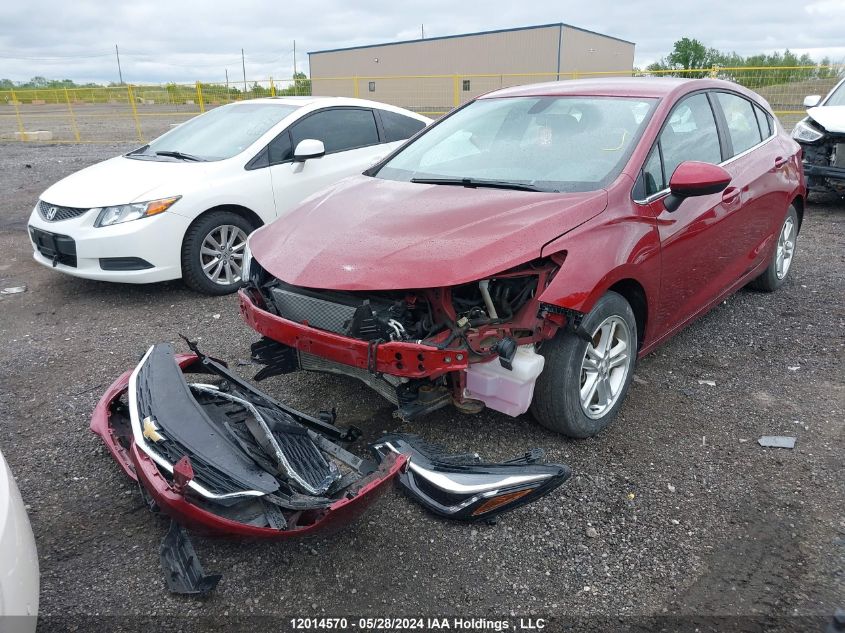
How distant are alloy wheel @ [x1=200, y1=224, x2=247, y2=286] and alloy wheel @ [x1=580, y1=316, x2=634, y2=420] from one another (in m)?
3.50

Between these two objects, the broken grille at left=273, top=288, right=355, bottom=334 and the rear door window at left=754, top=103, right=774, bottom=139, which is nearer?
the broken grille at left=273, top=288, right=355, bottom=334

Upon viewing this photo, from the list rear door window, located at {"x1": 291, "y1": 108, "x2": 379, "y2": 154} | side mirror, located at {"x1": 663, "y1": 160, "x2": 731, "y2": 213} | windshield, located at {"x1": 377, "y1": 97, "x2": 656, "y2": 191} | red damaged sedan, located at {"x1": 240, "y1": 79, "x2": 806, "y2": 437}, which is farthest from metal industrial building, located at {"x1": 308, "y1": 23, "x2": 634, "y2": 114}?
side mirror, located at {"x1": 663, "y1": 160, "x2": 731, "y2": 213}

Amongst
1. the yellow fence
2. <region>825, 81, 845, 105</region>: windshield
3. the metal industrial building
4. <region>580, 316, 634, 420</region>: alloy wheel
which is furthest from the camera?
the metal industrial building

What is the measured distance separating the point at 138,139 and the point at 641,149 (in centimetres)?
1786

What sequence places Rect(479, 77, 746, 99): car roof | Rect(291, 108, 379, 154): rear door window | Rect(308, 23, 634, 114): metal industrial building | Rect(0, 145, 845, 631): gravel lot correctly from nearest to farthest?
Rect(0, 145, 845, 631): gravel lot < Rect(479, 77, 746, 99): car roof < Rect(291, 108, 379, 154): rear door window < Rect(308, 23, 634, 114): metal industrial building

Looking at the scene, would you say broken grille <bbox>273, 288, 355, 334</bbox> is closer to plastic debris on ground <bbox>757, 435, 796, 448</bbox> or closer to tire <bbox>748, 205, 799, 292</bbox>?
plastic debris on ground <bbox>757, 435, 796, 448</bbox>

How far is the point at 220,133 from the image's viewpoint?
6137 millimetres

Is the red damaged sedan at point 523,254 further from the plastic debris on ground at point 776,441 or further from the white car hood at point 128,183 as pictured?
the white car hood at point 128,183

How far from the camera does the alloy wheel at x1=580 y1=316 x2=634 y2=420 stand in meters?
3.19

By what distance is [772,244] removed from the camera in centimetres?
488

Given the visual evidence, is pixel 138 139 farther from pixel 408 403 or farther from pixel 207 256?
pixel 408 403

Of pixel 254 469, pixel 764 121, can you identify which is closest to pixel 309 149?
pixel 764 121

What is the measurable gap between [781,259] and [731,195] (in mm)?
1812

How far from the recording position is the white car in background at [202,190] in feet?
16.9
